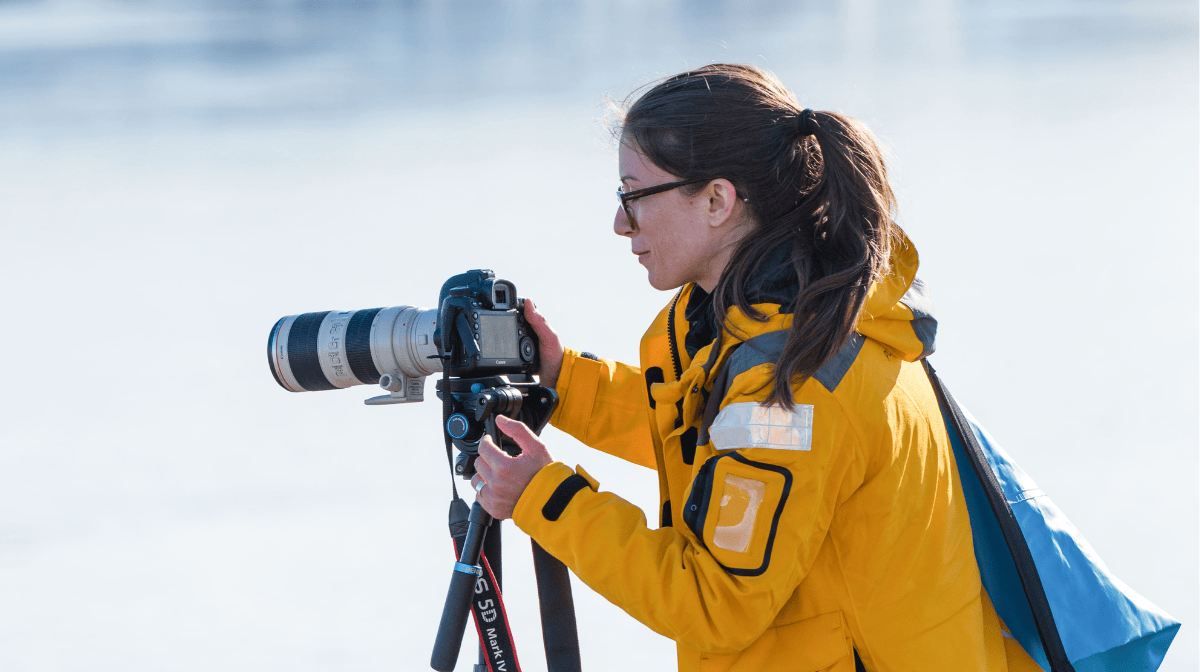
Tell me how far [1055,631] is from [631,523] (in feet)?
1.65

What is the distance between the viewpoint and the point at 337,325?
1.63 metres

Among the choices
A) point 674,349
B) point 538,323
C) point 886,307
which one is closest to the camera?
point 886,307

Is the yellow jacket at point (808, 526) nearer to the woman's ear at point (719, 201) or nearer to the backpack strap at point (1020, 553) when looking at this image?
the backpack strap at point (1020, 553)

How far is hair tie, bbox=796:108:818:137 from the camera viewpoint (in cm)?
114

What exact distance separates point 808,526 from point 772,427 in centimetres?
11

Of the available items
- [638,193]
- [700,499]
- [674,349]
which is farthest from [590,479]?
[638,193]

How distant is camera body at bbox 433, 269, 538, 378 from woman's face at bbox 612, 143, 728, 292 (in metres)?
0.28

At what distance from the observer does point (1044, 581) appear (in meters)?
1.10

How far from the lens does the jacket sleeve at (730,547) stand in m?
0.96

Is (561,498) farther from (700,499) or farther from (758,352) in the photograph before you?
(758,352)

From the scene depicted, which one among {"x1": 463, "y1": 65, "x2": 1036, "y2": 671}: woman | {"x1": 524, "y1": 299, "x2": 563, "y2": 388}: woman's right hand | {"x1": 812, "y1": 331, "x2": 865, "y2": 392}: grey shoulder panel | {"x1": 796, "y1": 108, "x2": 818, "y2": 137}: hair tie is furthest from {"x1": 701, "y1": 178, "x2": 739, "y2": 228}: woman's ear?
{"x1": 524, "y1": 299, "x2": 563, "y2": 388}: woman's right hand

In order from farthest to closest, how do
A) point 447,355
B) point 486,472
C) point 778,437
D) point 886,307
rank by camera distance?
point 447,355 < point 486,472 < point 886,307 < point 778,437

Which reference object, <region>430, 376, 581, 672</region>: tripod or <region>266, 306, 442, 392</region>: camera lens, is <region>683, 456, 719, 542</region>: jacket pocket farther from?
<region>266, 306, 442, 392</region>: camera lens

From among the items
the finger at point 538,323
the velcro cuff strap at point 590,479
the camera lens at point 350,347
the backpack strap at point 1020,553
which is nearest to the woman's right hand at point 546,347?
the finger at point 538,323
